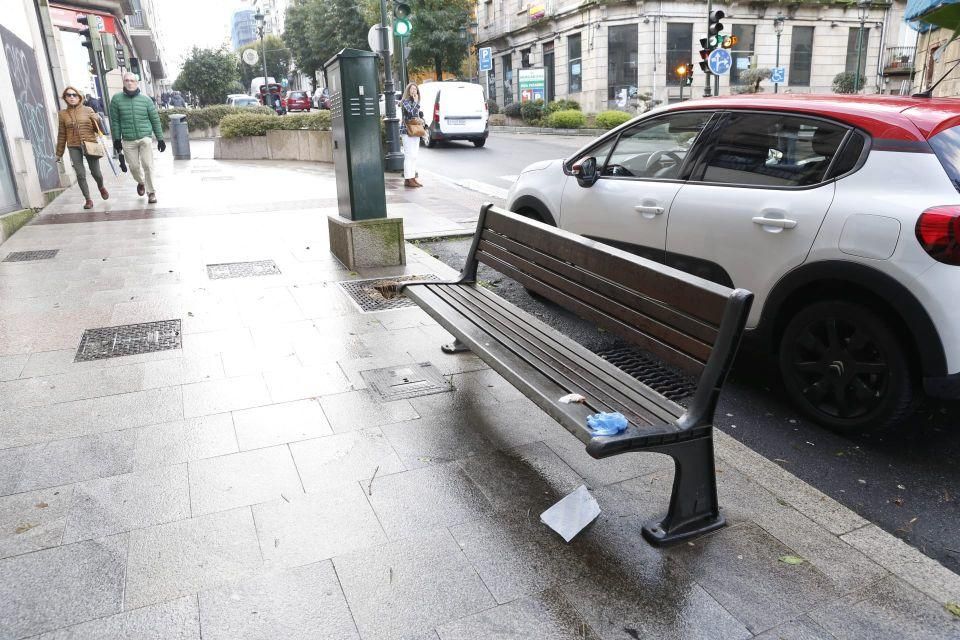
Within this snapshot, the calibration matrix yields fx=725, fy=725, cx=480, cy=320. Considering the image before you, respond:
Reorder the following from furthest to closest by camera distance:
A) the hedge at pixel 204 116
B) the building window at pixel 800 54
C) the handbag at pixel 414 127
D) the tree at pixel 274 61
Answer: the tree at pixel 274 61 → the building window at pixel 800 54 → the hedge at pixel 204 116 → the handbag at pixel 414 127

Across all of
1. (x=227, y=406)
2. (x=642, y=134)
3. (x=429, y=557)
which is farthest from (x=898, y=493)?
(x=227, y=406)

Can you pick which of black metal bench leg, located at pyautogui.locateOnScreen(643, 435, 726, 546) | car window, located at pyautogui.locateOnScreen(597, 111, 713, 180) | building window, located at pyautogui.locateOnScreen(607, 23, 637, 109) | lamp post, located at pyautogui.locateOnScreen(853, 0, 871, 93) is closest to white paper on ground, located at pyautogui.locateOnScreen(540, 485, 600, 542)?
black metal bench leg, located at pyautogui.locateOnScreen(643, 435, 726, 546)

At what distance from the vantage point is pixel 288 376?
446cm

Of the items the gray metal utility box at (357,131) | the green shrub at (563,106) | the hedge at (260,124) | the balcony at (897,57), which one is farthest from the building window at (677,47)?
the gray metal utility box at (357,131)

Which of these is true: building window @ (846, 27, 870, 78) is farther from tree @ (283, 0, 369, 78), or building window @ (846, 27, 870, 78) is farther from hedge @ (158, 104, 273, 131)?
hedge @ (158, 104, 273, 131)

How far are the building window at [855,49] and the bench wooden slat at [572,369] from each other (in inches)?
1699

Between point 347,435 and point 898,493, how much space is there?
2600 millimetres

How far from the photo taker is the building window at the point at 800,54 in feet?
127

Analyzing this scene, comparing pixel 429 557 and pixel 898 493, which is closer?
pixel 429 557

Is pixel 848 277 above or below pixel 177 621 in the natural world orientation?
above

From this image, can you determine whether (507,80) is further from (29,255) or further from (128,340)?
(128,340)

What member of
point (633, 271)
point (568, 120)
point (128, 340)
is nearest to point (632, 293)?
point (633, 271)

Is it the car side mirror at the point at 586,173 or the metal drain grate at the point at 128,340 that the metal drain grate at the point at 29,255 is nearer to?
the metal drain grate at the point at 128,340

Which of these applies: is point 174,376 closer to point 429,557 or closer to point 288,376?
point 288,376
